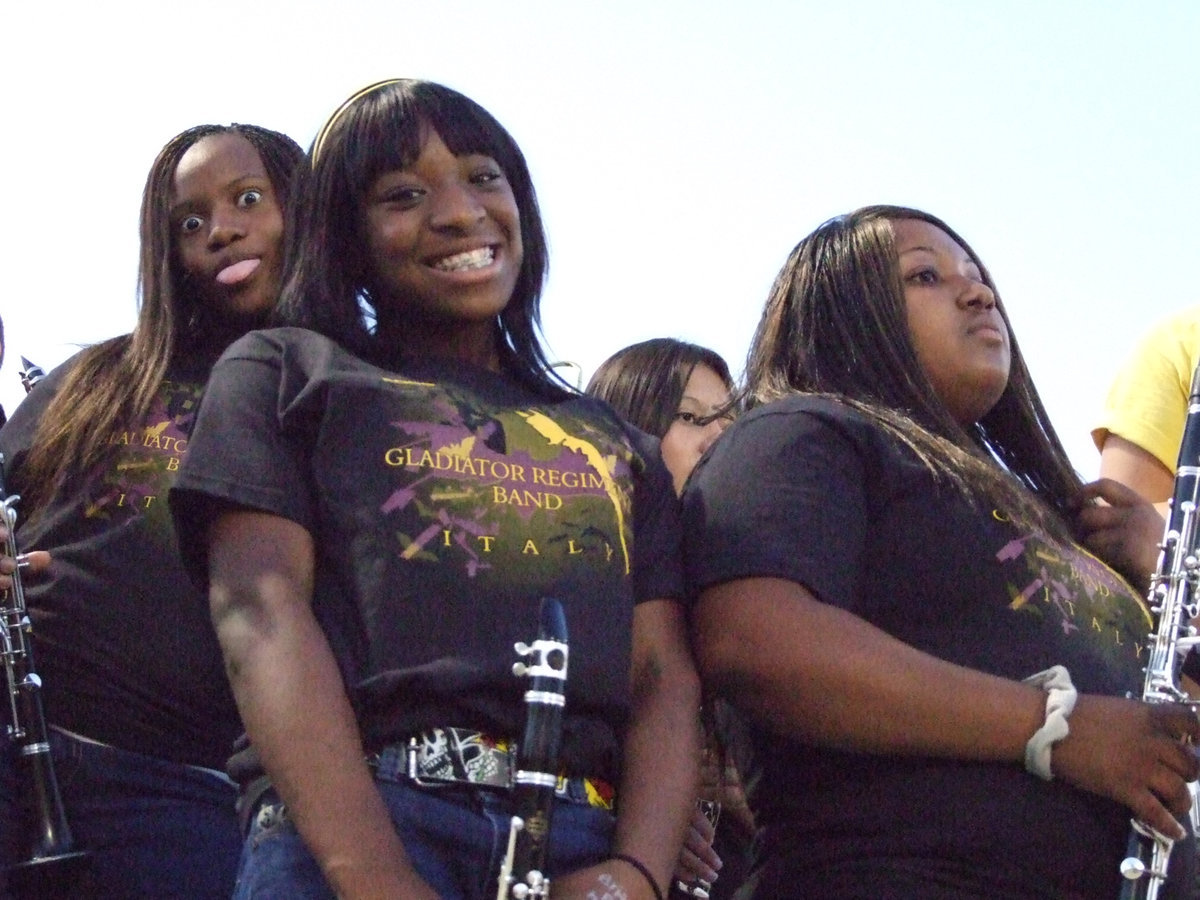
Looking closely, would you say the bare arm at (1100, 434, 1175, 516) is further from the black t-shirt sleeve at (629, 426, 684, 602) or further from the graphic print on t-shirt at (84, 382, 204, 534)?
the graphic print on t-shirt at (84, 382, 204, 534)

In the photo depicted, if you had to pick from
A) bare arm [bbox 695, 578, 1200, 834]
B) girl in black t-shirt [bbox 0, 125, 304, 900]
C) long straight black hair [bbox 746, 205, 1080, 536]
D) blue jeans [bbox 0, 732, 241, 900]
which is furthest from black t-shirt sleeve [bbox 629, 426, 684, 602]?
blue jeans [bbox 0, 732, 241, 900]

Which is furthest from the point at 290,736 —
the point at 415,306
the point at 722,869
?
the point at 722,869

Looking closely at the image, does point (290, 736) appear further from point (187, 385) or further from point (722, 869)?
point (722, 869)

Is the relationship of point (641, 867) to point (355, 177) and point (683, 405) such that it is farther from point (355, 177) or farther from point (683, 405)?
point (683, 405)

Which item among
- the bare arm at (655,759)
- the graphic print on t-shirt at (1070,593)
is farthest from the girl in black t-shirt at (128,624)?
the graphic print on t-shirt at (1070,593)

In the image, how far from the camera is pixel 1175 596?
394cm

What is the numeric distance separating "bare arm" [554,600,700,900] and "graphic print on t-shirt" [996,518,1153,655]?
0.68 m

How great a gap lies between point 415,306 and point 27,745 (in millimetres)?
1389

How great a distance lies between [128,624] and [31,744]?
0.34m

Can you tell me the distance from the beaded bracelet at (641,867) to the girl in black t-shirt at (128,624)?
139 cm

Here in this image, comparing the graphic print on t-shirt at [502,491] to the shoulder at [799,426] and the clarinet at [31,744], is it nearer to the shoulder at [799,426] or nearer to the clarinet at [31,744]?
the shoulder at [799,426]

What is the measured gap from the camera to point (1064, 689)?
3.48m

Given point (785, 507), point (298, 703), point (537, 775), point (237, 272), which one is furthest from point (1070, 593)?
point (237, 272)

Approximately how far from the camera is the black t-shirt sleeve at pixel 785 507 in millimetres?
3582
